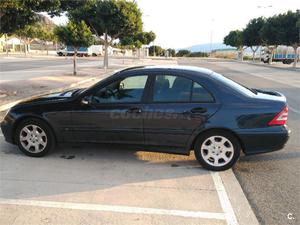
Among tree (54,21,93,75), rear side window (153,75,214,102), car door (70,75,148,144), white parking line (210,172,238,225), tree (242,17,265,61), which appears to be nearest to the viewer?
white parking line (210,172,238,225)

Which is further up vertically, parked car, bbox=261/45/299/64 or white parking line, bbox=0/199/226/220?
parked car, bbox=261/45/299/64

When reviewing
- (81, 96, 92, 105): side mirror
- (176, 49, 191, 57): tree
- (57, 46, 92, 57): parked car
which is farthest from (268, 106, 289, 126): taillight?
(176, 49, 191, 57): tree

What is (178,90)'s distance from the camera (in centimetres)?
541

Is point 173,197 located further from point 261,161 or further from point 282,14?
point 282,14

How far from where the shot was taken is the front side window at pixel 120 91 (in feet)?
18.2

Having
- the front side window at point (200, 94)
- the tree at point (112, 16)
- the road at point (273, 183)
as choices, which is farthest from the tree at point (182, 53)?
the front side window at point (200, 94)

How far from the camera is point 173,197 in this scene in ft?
14.5

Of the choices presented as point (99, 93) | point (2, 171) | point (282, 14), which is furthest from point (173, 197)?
point (282, 14)

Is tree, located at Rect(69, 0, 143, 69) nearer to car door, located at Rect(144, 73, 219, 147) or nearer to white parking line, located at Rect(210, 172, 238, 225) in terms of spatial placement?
car door, located at Rect(144, 73, 219, 147)

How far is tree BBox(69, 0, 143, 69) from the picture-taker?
88.7ft

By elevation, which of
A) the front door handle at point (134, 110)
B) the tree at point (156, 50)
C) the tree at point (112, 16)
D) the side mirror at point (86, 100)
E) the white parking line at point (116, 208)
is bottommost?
the white parking line at point (116, 208)

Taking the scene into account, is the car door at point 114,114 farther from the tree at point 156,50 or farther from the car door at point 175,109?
the tree at point 156,50

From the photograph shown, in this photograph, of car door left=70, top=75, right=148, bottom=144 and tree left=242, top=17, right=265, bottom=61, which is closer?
car door left=70, top=75, right=148, bottom=144

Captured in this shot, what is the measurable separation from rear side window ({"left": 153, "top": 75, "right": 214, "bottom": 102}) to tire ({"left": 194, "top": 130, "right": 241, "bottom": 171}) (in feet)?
1.75
